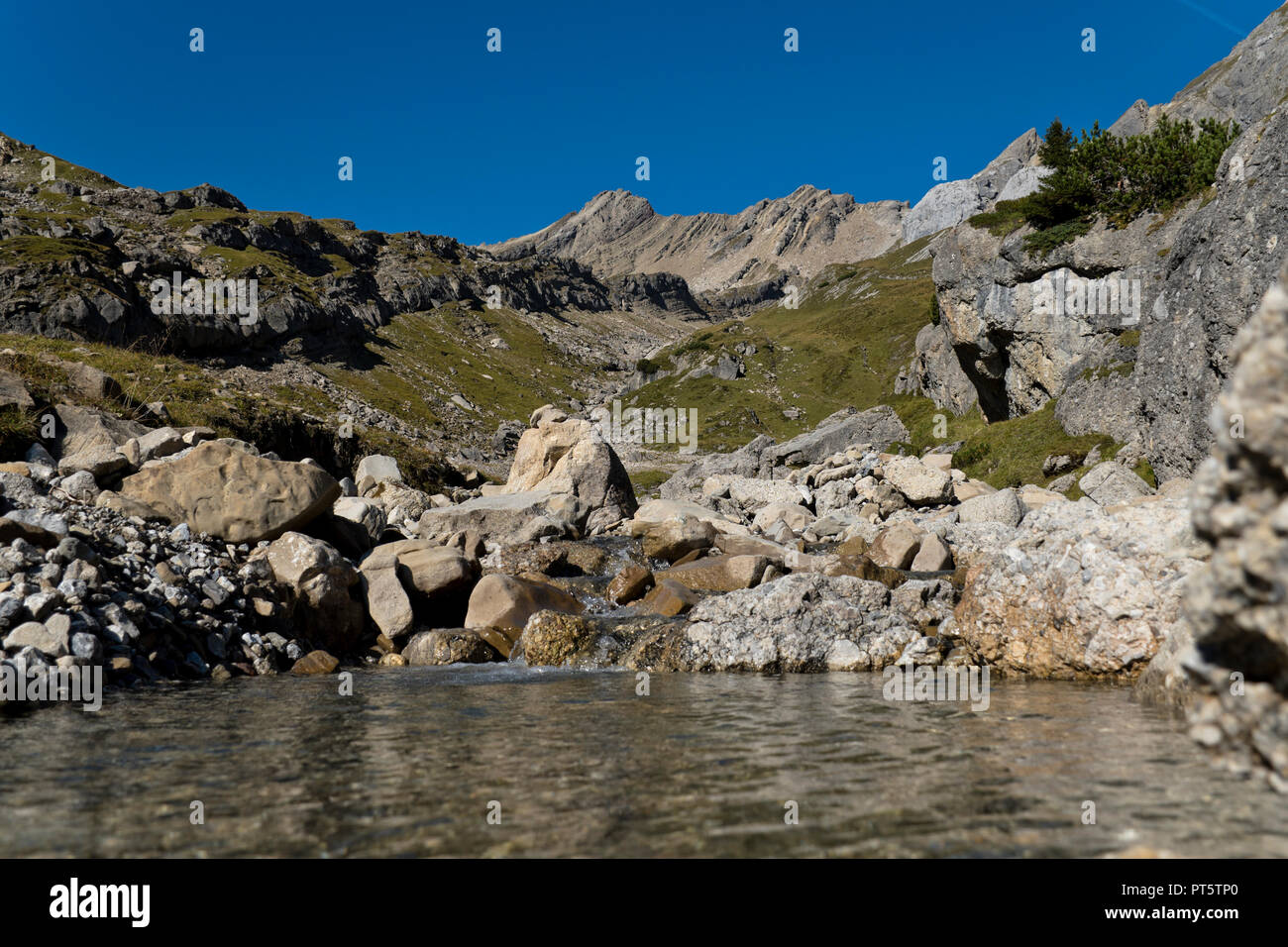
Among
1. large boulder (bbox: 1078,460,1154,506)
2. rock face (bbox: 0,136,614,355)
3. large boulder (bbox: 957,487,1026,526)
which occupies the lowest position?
large boulder (bbox: 957,487,1026,526)

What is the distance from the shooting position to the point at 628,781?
809 cm

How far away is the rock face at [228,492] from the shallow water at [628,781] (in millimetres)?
8861

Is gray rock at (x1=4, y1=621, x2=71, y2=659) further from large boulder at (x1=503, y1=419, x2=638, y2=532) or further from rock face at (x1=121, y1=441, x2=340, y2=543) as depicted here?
large boulder at (x1=503, y1=419, x2=638, y2=532)

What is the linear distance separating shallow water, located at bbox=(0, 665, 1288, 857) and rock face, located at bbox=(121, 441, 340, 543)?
29.1 ft

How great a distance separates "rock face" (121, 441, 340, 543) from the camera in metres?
20.7

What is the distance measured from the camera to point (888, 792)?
24.2ft

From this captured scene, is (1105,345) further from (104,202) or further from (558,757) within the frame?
(104,202)

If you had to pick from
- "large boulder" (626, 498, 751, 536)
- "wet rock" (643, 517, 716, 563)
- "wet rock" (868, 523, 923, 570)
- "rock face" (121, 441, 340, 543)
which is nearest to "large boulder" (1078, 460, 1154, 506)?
"wet rock" (868, 523, 923, 570)

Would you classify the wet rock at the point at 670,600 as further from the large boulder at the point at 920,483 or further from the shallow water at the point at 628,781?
the large boulder at the point at 920,483

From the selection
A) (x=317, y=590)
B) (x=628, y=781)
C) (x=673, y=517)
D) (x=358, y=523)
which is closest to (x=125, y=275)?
(x=358, y=523)

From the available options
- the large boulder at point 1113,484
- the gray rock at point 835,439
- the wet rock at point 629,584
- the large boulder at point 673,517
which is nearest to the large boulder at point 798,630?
the wet rock at point 629,584

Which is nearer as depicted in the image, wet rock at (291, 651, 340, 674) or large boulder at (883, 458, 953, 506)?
wet rock at (291, 651, 340, 674)

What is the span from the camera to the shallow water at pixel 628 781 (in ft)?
20.5
